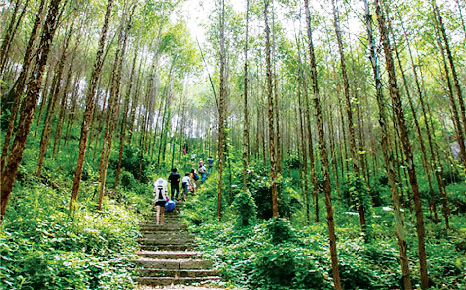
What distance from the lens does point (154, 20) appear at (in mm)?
10562

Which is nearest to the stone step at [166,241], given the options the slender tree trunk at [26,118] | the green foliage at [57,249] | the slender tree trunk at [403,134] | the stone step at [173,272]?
the green foliage at [57,249]

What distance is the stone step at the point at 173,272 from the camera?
13.5ft

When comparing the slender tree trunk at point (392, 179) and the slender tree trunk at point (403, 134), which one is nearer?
the slender tree trunk at point (392, 179)

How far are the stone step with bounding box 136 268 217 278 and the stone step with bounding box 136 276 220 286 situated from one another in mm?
137

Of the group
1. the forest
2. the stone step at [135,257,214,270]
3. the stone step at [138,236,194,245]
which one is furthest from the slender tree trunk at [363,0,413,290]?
the stone step at [138,236,194,245]

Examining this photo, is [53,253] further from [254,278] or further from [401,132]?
[401,132]

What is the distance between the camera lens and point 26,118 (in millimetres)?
2977

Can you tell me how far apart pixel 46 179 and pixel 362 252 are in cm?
775

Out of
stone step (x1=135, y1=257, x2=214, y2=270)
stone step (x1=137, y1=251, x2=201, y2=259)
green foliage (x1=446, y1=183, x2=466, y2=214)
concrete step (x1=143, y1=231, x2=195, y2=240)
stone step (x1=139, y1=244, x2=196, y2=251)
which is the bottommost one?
stone step (x1=135, y1=257, x2=214, y2=270)

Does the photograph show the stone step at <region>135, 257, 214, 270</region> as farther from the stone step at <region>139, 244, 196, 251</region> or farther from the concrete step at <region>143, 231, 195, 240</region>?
the concrete step at <region>143, 231, 195, 240</region>

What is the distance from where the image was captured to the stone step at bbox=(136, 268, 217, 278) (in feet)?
13.5

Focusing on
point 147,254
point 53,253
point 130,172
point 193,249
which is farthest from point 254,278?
point 130,172

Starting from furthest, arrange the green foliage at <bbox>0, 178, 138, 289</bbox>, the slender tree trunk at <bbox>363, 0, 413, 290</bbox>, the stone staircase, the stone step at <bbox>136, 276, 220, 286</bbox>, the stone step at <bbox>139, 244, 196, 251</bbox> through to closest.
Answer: the stone step at <bbox>139, 244, 196, 251</bbox>, the stone staircase, the stone step at <bbox>136, 276, 220, 286</bbox>, the slender tree trunk at <bbox>363, 0, 413, 290</bbox>, the green foliage at <bbox>0, 178, 138, 289</bbox>

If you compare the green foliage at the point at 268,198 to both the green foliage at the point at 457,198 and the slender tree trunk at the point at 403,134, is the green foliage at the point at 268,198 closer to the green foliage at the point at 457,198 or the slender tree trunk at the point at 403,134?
the slender tree trunk at the point at 403,134
